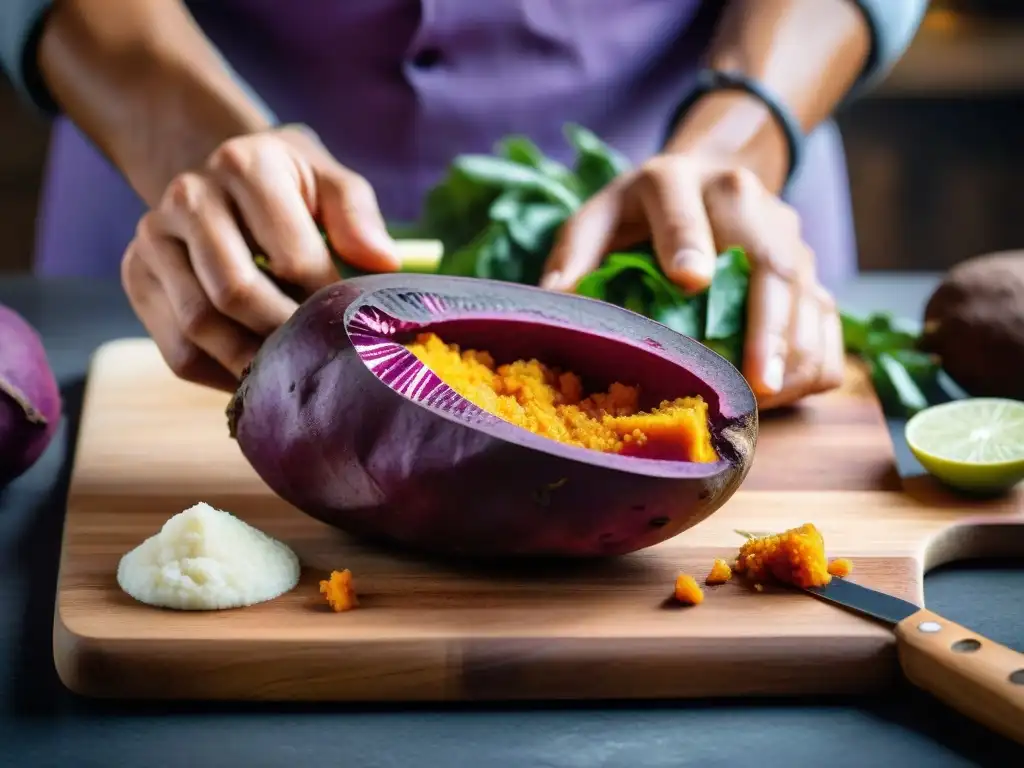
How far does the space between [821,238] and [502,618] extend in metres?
1.60

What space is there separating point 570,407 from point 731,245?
1.78 ft

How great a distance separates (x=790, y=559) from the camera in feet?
3.93

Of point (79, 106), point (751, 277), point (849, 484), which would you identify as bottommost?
point (849, 484)

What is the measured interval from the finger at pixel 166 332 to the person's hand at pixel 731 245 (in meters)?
0.44

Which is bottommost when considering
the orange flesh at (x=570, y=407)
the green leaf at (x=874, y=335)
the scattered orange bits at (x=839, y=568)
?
the scattered orange bits at (x=839, y=568)

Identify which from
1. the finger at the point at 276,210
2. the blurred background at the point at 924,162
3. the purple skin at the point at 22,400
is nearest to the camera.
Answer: the purple skin at the point at 22,400

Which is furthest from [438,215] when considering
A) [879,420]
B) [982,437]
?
[982,437]

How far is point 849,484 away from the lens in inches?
59.2

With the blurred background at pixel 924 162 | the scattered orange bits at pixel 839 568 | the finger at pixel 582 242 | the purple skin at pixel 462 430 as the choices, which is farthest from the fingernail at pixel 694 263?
the blurred background at pixel 924 162

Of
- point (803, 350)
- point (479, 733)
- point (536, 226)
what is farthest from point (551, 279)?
point (479, 733)

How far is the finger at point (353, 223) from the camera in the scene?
155cm

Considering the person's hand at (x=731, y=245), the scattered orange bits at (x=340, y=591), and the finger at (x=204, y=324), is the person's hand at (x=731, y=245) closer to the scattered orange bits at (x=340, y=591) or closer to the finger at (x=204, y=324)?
the finger at (x=204, y=324)

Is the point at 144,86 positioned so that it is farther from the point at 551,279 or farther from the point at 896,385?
the point at 896,385

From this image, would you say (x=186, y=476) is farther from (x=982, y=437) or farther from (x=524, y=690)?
(x=982, y=437)
